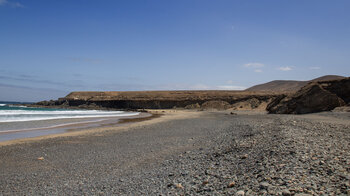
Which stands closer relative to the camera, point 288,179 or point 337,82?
point 288,179

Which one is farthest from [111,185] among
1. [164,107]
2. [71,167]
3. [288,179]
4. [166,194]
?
[164,107]

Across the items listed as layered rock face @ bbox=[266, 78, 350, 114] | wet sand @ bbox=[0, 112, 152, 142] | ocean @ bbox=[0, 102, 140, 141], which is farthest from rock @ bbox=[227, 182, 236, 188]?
layered rock face @ bbox=[266, 78, 350, 114]

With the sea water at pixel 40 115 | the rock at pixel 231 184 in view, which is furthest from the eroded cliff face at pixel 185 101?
the rock at pixel 231 184

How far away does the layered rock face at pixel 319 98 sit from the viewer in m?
21.5

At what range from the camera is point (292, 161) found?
17.0 ft

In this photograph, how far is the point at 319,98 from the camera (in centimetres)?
2181

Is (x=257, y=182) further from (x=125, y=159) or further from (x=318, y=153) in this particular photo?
(x=125, y=159)

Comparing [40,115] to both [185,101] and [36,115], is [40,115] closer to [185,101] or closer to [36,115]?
[36,115]

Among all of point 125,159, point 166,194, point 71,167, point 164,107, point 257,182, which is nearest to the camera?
point 257,182

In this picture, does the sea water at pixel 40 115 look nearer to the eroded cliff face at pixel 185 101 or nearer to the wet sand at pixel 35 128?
the wet sand at pixel 35 128

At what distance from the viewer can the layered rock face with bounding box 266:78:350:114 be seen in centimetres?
2145

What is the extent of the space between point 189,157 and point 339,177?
4.13 metres

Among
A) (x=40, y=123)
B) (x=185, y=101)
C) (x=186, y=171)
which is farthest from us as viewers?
(x=185, y=101)

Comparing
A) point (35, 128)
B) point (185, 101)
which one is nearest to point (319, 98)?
point (35, 128)
